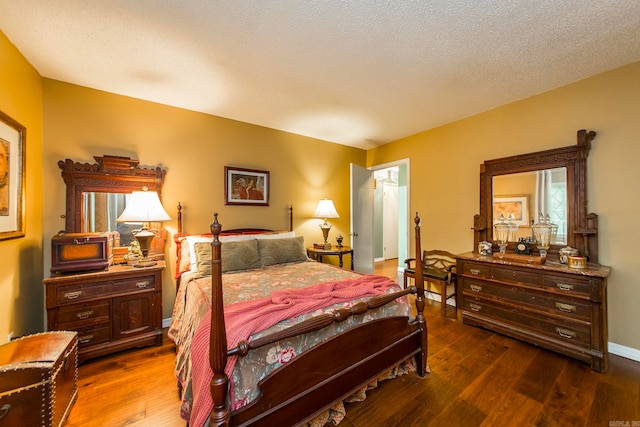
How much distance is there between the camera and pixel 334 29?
1.80 meters

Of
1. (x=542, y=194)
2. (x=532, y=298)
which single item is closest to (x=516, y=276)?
(x=532, y=298)

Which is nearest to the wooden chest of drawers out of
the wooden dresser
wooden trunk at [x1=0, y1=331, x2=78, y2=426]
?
the wooden dresser

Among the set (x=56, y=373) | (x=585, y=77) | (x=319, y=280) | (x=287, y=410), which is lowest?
(x=287, y=410)

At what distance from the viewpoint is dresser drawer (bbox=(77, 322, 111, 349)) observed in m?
2.14

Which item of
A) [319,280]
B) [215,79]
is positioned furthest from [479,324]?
[215,79]

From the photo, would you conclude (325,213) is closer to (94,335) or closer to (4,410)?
(94,335)

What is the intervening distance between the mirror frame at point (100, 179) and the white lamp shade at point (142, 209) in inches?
10.5

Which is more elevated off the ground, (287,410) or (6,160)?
(6,160)

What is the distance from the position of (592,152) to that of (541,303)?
1.56 m

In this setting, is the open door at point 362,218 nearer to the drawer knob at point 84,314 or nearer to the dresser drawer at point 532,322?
the dresser drawer at point 532,322

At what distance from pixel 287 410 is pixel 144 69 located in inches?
113

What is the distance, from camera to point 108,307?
2248 millimetres

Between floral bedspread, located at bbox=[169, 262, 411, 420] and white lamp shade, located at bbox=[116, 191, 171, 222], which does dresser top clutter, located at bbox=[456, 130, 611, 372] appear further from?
white lamp shade, located at bbox=[116, 191, 171, 222]

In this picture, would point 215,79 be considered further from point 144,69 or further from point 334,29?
point 334,29
